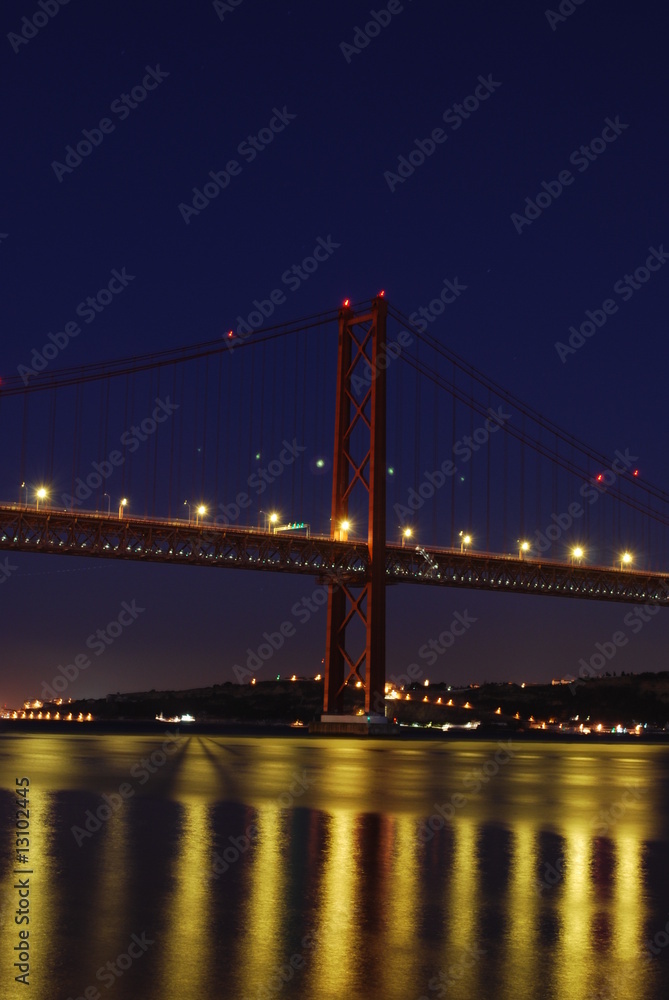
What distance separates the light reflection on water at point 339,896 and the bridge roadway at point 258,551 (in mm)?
36849

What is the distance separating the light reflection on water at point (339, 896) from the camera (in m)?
7.98

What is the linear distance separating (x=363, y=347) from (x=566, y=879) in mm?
50640

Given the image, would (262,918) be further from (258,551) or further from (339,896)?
(258,551)

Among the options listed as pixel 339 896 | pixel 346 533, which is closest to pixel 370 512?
pixel 346 533

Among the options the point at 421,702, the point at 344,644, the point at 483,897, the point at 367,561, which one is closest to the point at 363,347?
the point at 367,561

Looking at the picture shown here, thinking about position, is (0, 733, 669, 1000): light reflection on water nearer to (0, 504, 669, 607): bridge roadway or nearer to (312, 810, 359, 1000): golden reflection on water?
(312, 810, 359, 1000): golden reflection on water

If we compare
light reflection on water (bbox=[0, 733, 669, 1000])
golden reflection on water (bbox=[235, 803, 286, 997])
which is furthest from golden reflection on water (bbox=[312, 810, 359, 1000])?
golden reflection on water (bbox=[235, 803, 286, 997])

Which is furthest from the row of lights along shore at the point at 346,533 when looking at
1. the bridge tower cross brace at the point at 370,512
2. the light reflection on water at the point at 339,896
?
the light reflection on water at the point at 339,896

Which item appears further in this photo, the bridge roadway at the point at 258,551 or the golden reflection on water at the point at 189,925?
the bridge roadway at the point at 258,551

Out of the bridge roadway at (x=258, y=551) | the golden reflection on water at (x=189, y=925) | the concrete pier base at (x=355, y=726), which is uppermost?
the bridge roadway at (x=258, y=551)

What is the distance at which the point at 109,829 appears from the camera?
14.9 metres

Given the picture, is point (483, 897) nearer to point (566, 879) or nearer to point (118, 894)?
point (566, 879)

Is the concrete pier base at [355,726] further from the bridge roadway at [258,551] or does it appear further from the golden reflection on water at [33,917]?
the golden reflection on water at [33,917]

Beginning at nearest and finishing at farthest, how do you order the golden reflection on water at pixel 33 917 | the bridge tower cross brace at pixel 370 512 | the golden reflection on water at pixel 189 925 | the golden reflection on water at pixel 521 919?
the golden reflection on water at pixel 33 917, the golden reflection on water at pixel 189 925, the golden reflection on water at pixel 521 919, the bridge tower cross brace at pixel 370 512
